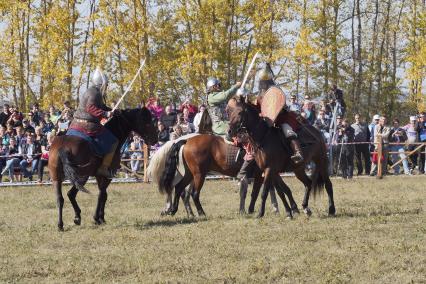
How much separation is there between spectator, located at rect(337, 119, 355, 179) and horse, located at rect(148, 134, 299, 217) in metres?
10.4

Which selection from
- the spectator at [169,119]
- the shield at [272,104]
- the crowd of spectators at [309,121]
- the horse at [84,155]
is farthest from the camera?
the spectator at [169,119]

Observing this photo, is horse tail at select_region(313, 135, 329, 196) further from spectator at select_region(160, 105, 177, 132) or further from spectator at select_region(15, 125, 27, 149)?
spectator at select_region(15, 125, 27, 149)

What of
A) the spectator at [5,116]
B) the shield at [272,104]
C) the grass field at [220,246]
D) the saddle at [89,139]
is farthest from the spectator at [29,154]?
the shield at [272,104]

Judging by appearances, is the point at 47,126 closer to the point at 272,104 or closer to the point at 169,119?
the point at 169,119

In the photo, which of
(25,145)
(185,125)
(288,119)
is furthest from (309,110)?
(288,119)

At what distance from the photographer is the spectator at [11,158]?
81.9 ft

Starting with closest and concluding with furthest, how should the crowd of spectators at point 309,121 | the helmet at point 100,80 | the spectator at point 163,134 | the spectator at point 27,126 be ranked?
the helmet at point 100,80 → the spectator at point 163,134 → the crowd of spectators at point 309,121 → the spectator at point 27,126

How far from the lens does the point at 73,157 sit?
13398 millimetres

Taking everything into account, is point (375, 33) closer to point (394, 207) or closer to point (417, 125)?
point (417, 125)

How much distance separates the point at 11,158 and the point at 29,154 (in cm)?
62

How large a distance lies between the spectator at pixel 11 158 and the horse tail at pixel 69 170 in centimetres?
1175

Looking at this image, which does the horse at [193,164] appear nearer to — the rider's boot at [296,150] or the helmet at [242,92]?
the rider's boot at [296,150]

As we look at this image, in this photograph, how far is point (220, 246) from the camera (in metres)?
11.0

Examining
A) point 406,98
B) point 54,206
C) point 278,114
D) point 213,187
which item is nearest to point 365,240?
point 278,114
